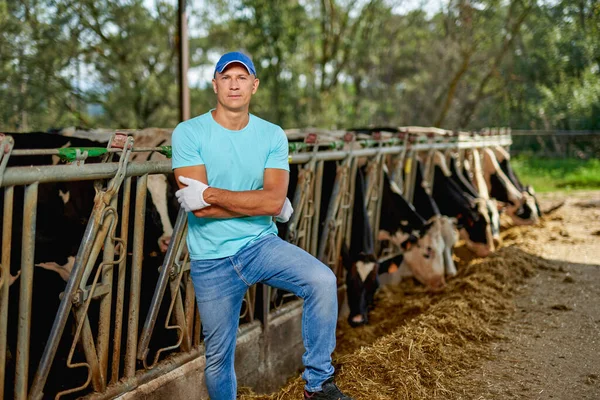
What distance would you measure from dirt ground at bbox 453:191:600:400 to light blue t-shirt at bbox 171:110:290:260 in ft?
5.43

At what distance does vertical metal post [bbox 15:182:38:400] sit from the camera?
2626 millimetres

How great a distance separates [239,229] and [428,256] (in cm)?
351

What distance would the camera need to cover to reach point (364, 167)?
20.6 ft

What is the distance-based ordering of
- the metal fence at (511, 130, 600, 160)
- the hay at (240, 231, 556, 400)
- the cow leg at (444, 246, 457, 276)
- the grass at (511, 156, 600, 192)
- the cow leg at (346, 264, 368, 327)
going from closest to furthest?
1. the hay at (240, 231, 556, 400)
2. the cow leg at (346, 264, 368, 327)
3. the cow leg at (444, 246, 457, 276)
4. the grass at (511, 156, 600, 192)
5. the metal fence at (511, 130, 600, 160)

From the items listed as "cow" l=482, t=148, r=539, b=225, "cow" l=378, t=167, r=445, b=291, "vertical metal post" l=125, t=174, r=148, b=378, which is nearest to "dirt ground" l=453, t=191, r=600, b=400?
"cow" l=378, t=167, r=445, b=291

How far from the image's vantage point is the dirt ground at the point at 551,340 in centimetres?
359

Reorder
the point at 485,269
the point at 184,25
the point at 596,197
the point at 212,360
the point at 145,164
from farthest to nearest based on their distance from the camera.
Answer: the point at 596,197 < the point at 184,25 < the point at 485,269 < the point at 145,164 < the point at 212,360

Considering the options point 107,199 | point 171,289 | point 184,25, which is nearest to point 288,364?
point 171,289

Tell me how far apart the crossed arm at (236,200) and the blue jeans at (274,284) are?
0.20m

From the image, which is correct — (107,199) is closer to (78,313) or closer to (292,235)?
(78,313)

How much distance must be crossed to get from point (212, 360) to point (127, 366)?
2.22 feet

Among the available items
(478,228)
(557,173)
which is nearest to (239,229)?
(478,228)

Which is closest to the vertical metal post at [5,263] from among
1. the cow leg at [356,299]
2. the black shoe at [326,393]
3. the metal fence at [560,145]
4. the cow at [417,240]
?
the black shoe at [326,393]

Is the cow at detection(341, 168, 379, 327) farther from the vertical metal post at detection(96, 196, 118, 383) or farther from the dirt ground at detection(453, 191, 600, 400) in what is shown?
the vertical metal post at detection(96, 196, 118, 383)
